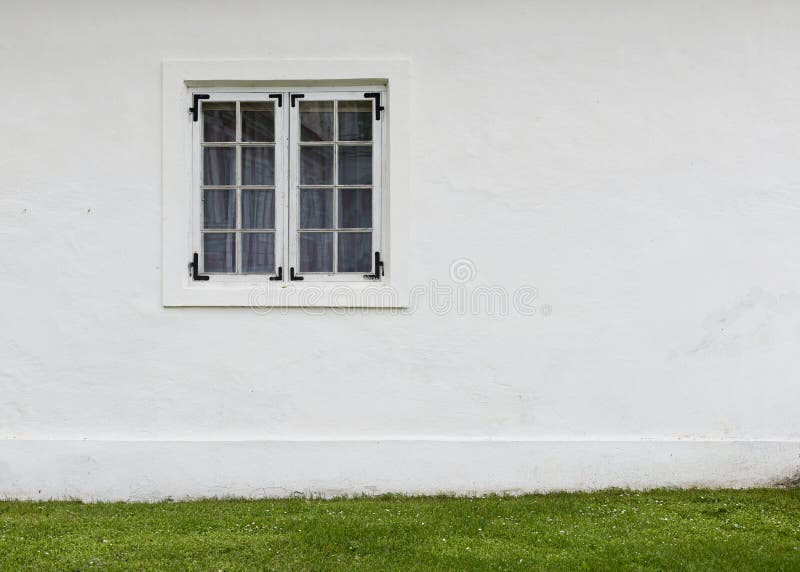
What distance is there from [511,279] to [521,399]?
796 mm

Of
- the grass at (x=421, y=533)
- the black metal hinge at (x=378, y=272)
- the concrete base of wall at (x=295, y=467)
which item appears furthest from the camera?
the black metal hinge at (x=378, y=272)

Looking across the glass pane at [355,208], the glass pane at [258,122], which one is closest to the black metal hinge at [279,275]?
the glass pane at [355,208]

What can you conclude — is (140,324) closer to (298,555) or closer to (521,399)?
(298,555)

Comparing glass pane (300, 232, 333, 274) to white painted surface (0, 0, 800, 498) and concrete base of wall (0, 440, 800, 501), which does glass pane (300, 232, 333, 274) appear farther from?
concrete base of wall (0, 440, 800, 501)

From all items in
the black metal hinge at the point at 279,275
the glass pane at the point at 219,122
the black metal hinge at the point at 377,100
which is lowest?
the black metal hinge at the point at 279,275

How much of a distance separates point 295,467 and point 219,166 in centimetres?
209

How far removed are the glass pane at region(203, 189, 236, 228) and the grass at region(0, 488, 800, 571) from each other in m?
1.84

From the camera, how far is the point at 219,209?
5.27 meters

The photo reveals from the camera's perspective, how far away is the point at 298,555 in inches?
154

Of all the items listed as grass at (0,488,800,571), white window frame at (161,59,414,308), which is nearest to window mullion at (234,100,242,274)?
white window frame at (161,59,414,308)

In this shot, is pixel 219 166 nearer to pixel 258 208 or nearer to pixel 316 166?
pixel 258 208

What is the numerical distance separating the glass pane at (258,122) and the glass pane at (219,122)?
0.25 ft

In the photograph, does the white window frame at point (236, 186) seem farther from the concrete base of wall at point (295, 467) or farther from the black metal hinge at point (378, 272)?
the concrete base of wall at point (295, 467)

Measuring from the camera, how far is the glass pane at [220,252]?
17.2ft
